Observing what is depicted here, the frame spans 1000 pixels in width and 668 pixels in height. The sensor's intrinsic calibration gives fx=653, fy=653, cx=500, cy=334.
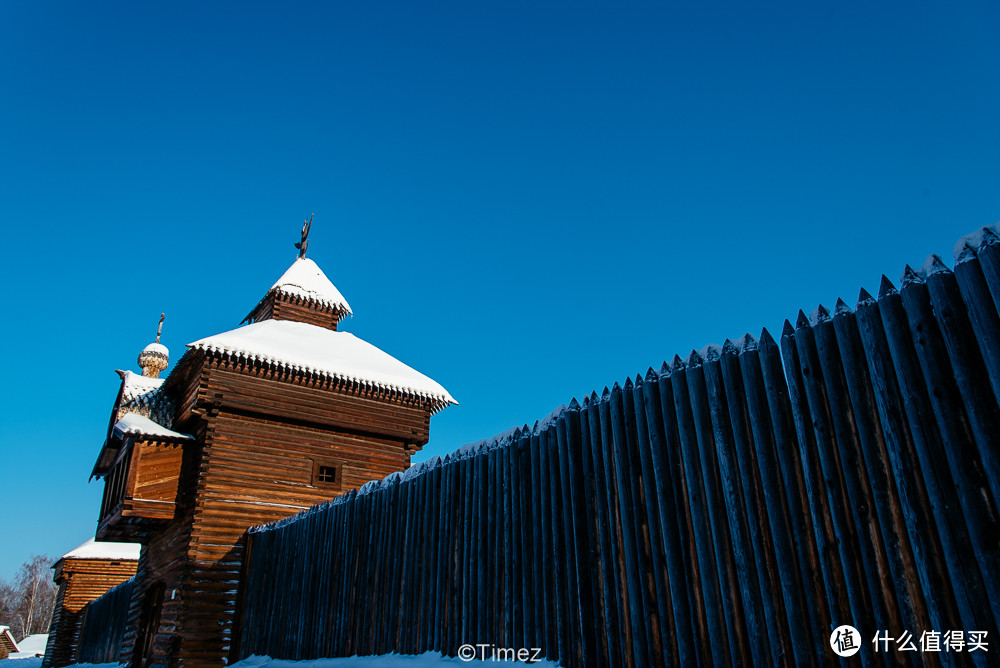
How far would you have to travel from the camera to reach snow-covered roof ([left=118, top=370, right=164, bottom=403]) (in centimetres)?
1903

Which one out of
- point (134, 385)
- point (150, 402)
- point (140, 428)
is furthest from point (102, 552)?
point (140, 428)

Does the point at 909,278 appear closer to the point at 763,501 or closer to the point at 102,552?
the point at 763,501

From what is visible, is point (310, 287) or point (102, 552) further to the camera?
point (102, 552)

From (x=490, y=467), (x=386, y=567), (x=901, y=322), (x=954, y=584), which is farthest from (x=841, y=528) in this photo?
(x=386, y=567)

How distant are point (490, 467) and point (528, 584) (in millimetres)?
1307

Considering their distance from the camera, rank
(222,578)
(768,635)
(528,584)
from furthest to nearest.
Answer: (222,578)
(528,584)
(768,635)

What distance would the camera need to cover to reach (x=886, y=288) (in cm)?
349

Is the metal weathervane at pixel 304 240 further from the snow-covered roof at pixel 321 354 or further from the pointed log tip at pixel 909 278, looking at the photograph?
the pointed log tip at pixel 909 278

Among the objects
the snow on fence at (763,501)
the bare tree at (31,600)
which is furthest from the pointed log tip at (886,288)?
Result: the bare tree at (31,600)

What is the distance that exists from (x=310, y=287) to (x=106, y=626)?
1437 centimetres

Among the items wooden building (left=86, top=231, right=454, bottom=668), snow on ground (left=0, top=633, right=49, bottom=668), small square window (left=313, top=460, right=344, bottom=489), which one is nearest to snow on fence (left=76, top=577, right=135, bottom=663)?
wooden building (left=86, top=231, right=454, bottom=668)

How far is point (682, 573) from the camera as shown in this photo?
4.23 metres

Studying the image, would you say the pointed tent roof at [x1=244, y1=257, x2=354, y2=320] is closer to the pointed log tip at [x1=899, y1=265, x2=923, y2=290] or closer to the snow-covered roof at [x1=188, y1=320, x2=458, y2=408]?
the snow-covered roof at [x1=188, y1=320, x2=458, y2=408]

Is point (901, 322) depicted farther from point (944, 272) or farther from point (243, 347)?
point (243, 347)
